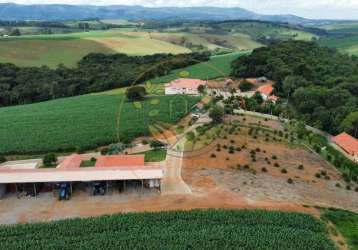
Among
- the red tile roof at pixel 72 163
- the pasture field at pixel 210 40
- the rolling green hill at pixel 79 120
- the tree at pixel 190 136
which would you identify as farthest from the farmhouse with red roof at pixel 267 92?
the pasture field at pixel 210 40

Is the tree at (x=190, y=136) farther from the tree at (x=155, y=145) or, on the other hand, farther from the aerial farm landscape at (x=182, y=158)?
the tree at (x=155, y=145)

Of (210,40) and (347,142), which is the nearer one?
(347,142)

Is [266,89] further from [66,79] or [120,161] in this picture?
[120,161]

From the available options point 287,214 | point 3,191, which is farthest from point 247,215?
point 3,191

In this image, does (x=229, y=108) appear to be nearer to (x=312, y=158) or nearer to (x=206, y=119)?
(x=206, y=119)

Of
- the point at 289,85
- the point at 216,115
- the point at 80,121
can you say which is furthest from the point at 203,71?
the point at 80,121
